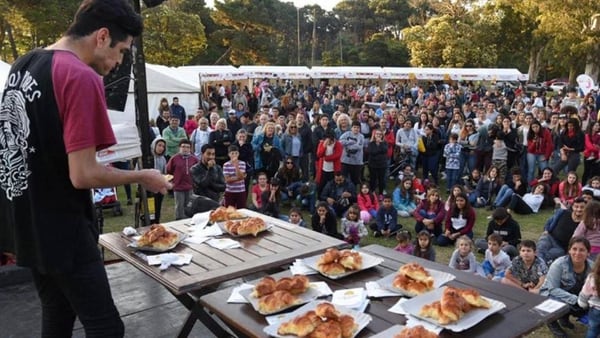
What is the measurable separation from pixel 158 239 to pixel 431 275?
66.1 inches

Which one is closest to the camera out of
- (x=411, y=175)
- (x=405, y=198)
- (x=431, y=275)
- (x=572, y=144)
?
(x=431, y=275)

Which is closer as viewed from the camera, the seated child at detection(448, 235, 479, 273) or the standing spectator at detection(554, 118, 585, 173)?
the seated child at detection(448, 235, 479, 273)

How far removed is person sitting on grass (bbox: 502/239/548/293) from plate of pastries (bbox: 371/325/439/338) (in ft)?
10.6

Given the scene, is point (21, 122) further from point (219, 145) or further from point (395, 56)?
point (395, 56)

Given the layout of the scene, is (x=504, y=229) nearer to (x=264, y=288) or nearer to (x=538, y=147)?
(x=538, y=147)

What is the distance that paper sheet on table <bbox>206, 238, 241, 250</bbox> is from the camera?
317 centimetres

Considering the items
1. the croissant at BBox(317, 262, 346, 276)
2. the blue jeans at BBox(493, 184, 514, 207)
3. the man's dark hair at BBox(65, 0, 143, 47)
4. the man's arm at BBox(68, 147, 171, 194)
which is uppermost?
the man's dark hair at BBox(65, 0, 143, 47)

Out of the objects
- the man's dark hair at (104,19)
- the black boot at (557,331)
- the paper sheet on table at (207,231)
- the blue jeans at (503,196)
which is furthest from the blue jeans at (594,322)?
the blue jeans at (503,196)

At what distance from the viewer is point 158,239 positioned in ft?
10.3

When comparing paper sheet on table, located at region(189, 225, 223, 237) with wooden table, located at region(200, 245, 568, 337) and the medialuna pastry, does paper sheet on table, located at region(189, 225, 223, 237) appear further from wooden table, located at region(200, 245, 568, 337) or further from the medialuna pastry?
wooden table, located at region(200, 245, 568, 337)

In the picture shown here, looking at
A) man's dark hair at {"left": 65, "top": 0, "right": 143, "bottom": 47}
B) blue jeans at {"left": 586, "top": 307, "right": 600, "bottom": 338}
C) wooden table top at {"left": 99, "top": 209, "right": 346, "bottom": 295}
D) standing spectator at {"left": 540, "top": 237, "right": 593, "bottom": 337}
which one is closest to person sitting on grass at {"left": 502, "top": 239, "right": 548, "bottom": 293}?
standing spectator at {"left": 540, "top": 237, "right": 593, "bottom": 337}

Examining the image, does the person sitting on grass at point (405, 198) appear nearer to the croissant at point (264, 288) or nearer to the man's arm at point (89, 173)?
the croissant at point (264, 288)

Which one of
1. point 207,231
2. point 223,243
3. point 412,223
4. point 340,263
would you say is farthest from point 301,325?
point 412,223

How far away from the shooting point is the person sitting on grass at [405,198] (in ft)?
27.2
